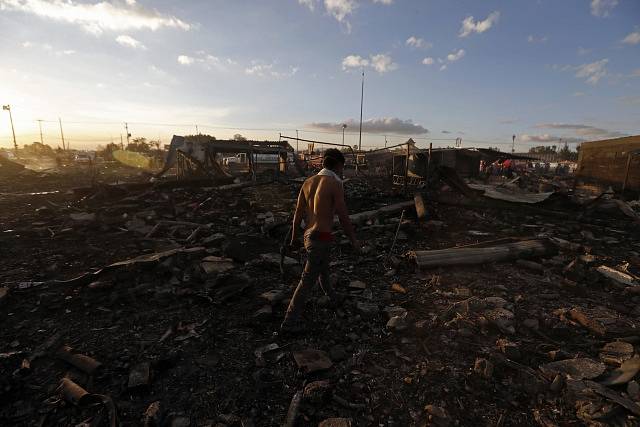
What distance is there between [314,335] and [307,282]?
63 centimetres

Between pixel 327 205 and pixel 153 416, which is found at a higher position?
pixel 327 205

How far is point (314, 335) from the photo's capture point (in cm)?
365

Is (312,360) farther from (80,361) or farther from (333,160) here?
(80,361)

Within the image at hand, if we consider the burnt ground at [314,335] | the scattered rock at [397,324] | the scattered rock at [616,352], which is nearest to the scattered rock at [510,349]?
the burnt ground at [314,335]

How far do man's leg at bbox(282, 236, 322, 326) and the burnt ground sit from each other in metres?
0.26

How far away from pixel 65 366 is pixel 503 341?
4.56 m

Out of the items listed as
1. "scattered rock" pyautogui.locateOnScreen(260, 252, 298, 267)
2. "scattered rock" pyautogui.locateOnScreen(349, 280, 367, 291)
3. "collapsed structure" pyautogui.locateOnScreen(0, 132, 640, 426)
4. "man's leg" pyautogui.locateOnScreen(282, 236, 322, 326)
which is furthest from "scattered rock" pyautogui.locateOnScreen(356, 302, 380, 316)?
"scattered rock" pyautogui.locateOnScreen(260, 252, 298, 267)

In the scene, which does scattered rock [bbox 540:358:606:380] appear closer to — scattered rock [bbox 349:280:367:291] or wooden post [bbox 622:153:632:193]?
scattered rock [bbox 349:280:367:291]

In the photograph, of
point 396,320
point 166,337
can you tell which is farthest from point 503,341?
point 166,337

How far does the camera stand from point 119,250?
21.6 feet

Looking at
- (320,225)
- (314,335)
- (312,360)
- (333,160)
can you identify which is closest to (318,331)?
(314,335)

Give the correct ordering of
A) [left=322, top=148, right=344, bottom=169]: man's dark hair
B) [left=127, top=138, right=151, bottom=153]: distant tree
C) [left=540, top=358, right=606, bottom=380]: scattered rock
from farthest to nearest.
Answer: [left=127, top=138, right=151, bottom=153]: distant tree → [left=322, top=148, right=344, bottom=169]: man's dark hair → [left=540, top=358, right=606, bottom=380]: scattered rock

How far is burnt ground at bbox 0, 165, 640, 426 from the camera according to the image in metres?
2.62

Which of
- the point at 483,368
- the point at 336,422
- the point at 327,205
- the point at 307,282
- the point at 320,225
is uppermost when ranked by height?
the point at 327,205
